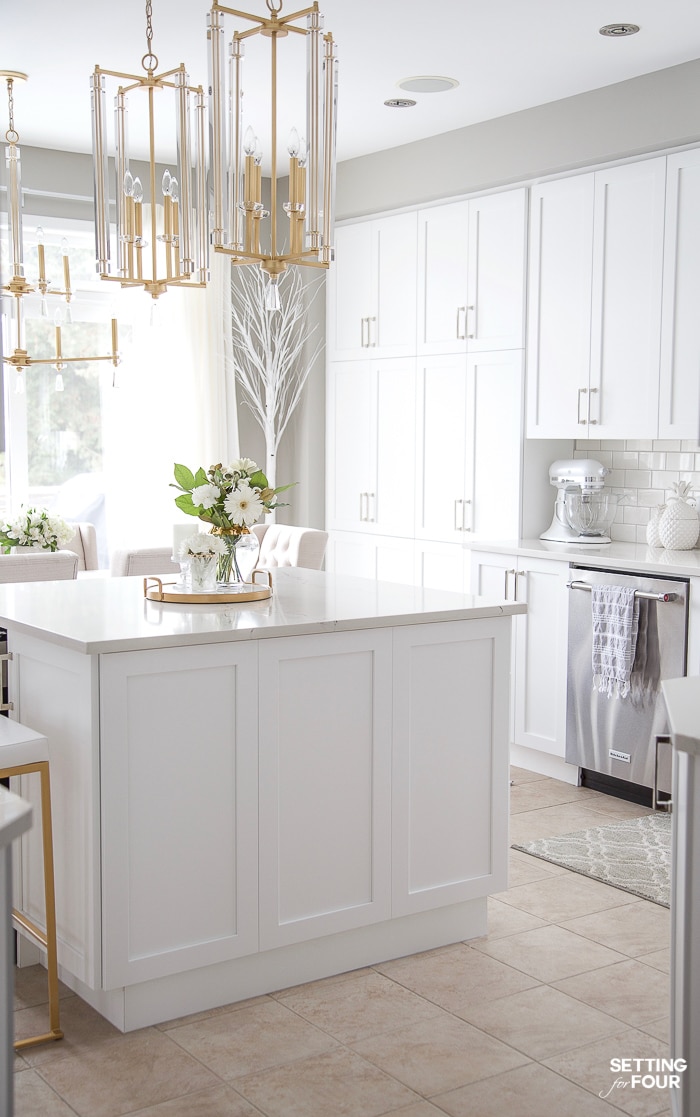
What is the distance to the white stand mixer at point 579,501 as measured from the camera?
4.72 meters

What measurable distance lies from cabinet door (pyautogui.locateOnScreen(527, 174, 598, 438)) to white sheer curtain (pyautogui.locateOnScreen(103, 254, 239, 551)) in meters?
1.92

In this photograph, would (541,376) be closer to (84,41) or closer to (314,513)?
(314,513)

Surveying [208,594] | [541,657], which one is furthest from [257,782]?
[541,657]

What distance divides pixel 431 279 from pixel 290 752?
3.24 meters

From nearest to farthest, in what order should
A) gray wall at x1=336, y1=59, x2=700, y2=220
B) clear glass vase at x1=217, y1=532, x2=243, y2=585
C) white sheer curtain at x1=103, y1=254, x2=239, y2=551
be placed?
1. clear glass vase at x1=217, y1=532, x2=243, y2=585
2. gray wall at x1=336, y1=59, x2=700, y2=220
3. white sheer curtain at x1=103, y1=254, x2=239, y2=551

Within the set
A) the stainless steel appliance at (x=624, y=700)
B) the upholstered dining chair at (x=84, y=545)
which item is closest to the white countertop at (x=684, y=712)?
the stainless steel appliance at (x=624, y=700)

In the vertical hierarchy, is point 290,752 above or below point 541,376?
below

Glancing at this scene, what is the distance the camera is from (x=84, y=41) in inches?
161

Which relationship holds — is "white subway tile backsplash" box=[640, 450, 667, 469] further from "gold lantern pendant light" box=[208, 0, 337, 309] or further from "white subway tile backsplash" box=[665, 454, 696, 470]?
"gold lantern pendant light" box=[208, 0, 337, 309]

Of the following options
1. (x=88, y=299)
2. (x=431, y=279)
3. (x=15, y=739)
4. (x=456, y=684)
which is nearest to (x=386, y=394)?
(x=431, y=279)

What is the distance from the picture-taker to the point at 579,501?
4.77 metres

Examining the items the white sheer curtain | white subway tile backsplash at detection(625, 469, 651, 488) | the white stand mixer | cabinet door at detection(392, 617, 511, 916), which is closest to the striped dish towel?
the white stand mixer

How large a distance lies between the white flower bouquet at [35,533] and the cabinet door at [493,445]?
6.05 ft

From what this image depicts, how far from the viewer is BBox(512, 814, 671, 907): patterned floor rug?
3.44m
